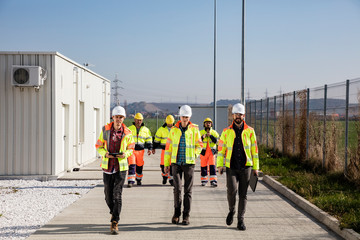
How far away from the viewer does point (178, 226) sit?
7926 mm

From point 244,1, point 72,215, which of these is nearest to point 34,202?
point 72,215

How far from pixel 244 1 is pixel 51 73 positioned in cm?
780

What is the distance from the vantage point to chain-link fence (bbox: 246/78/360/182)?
39.3 feet

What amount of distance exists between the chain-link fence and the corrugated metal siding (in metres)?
8.29

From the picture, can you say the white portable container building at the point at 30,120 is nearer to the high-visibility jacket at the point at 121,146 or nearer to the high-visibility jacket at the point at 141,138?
the high-visibility jacket at the point at 141,138

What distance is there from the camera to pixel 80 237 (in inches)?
280

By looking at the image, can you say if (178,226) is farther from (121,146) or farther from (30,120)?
(30,120)

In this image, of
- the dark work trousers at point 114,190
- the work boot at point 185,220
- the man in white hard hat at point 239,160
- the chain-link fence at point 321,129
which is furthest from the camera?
the chain-link fence at point 321,129

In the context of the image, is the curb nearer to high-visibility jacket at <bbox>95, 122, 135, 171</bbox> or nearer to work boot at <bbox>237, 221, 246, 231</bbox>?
work boot at <bbox>237, 221, 246, 231</bbox>

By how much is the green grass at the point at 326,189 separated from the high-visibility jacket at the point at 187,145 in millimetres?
2701

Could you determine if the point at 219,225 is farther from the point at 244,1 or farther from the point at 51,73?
the point at 244,1

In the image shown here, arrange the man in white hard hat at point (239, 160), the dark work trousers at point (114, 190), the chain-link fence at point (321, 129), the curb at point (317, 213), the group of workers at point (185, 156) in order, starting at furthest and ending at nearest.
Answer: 1. the chain-link fence at point (321, 129)
2. the man in white hard hat at point (239, 160)
3. the group of workers at point (185, 156)
4. the dark work trousers at point (114, 190)
5. the curb at point (317, 213)

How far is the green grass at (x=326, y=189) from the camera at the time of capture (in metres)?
8.19

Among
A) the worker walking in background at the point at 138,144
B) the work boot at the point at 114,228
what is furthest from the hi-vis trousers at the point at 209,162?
the work boot at the point at 114,228
